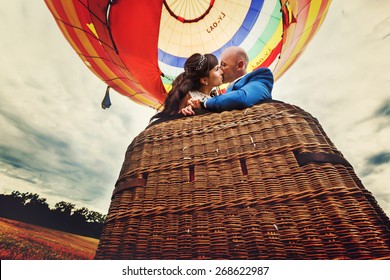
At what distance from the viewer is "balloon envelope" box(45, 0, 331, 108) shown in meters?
1.24

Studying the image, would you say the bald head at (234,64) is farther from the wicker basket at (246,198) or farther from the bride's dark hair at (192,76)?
the wicker basket at (246,198)

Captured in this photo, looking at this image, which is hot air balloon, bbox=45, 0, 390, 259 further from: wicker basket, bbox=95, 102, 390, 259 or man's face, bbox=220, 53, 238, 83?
man's face, bbox=220, 53, 238, 83

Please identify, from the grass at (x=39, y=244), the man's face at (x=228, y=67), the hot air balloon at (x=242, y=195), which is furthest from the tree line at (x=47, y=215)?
the man's face at (x=228, y=67)

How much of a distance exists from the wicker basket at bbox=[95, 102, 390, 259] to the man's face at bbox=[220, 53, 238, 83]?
40 cm

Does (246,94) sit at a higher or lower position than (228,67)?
lower

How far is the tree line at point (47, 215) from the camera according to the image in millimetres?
1021

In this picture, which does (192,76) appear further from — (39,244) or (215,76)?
(39,244)

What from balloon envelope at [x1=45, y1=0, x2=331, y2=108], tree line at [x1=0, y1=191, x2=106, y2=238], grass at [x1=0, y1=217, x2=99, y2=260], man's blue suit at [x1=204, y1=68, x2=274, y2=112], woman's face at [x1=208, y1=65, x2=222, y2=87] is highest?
balloon envelope at [x1=45, y1=0, x2=331, y2=108]

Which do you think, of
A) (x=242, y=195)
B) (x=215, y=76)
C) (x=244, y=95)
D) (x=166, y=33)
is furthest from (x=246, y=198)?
(x=166, y=33)

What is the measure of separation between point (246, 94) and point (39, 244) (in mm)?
1011

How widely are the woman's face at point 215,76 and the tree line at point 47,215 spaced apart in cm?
80

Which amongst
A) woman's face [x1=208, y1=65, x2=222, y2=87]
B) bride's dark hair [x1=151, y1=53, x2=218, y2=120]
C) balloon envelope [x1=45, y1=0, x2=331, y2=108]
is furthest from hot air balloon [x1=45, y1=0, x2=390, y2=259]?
balloon envelope [x1=45, y1=0, x2=331, y2=108]

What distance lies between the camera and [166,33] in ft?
5.32
